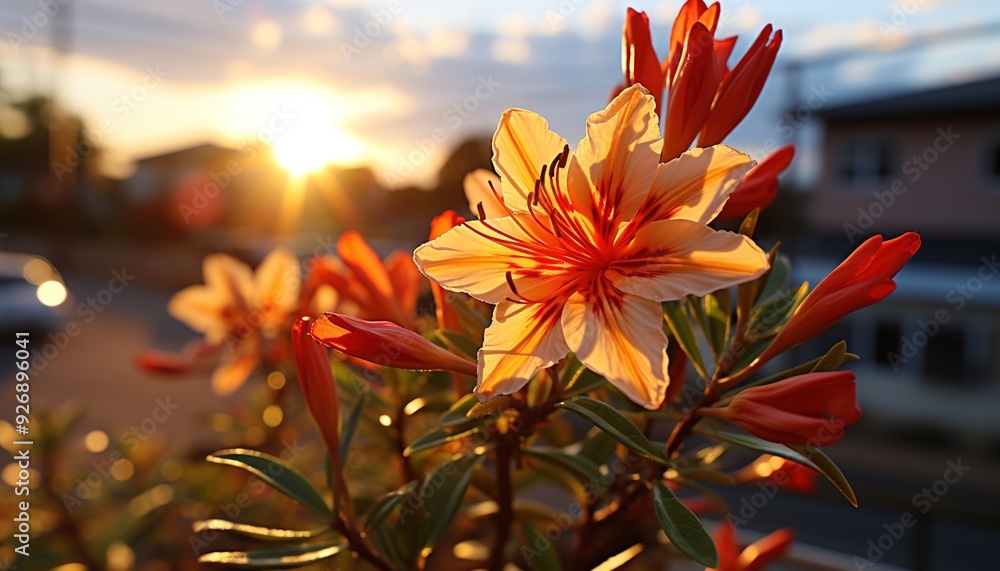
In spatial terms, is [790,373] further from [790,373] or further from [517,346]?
[517,346]

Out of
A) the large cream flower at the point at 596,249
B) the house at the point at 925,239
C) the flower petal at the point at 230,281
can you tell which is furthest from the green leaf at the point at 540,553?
the house at the point at 925,239

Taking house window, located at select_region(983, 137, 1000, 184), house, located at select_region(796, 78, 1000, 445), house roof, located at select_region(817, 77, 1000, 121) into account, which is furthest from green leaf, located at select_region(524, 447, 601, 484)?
house window, located at select_region(983, 137, 1000, 184)

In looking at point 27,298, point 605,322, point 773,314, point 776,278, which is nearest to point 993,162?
point 776,278

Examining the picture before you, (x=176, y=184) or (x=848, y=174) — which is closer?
(x=848, y=174)

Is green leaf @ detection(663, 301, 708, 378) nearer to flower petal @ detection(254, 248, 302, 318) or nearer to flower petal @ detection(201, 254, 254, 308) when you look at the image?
flower petal @ detection(254, 248, 302, 318)

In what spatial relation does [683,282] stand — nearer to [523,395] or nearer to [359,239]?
[523,395]

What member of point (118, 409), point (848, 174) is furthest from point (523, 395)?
point (848, 174)

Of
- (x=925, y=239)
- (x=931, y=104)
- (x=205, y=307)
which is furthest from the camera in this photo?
(x=925, y=239)
